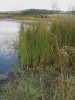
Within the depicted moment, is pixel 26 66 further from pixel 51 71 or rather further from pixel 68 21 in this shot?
pixel 68 21

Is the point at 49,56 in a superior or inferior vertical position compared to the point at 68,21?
inferior

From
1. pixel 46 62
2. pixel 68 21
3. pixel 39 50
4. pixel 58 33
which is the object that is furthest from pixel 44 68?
pixel 68 21

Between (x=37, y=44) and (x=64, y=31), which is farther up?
(x=64, y=31)

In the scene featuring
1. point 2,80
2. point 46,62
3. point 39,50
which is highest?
point 39,50

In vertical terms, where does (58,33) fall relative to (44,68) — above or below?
above

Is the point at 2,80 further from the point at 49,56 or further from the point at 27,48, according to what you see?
the point at 49,56

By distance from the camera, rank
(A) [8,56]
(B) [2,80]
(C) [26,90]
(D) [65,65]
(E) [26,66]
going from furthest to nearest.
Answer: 1. (A) [8,56]
2. (E) [26,66]
3. (D) [65,65]
4. (B) [2,80]
5. (C) [26,90]

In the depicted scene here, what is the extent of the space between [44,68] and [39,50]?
1.46 ft

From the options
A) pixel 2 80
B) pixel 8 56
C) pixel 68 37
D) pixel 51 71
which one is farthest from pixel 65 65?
pixel 8 56

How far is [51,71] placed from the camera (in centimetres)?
304

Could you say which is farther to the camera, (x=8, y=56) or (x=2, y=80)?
(x=8, y=56)

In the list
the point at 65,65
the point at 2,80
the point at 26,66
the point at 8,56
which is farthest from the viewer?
the point at 8,56

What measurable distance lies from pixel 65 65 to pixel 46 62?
45 centimetres

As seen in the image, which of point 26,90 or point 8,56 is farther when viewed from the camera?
point 8,56
